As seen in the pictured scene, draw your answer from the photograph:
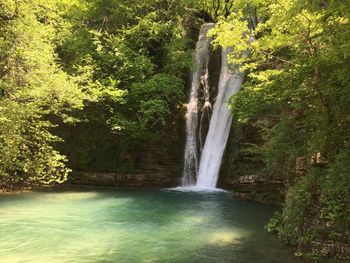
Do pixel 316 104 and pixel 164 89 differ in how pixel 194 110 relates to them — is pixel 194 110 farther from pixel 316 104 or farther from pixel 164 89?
pixel 316 104

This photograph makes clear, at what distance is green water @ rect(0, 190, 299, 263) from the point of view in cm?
779

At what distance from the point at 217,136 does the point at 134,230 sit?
1017 cm

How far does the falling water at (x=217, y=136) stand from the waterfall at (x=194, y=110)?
1.55 ft

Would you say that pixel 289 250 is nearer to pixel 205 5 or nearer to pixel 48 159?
pixel 48 159

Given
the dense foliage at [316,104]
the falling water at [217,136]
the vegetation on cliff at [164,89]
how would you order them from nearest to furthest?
the dense foliage at [316,104] < the vegetation on cliff at [164,89] < the falling water at [217,136]

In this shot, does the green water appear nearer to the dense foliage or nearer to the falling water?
the dense foliage

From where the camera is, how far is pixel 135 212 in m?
12.3

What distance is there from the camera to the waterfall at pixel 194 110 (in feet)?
63.4

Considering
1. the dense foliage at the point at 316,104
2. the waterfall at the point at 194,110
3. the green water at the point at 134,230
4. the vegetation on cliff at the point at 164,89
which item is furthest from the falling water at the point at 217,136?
the dense foliage at the point at 316,104

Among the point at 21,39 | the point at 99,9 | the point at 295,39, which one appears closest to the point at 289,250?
the point at 295,39

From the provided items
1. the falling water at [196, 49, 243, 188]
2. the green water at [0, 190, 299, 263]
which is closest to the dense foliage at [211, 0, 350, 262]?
the green water at [0, 190, 299, 263]

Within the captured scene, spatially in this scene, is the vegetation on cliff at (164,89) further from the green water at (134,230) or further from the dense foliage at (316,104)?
the green water at (134,230)

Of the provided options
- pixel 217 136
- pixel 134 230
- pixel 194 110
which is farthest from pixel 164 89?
pixel 134 230

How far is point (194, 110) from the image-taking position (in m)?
20.8
